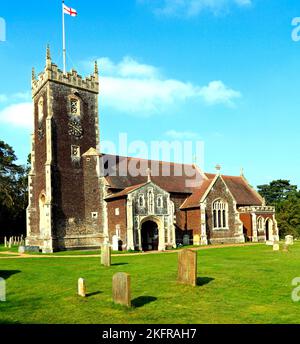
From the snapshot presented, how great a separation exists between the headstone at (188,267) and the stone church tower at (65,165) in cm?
2189

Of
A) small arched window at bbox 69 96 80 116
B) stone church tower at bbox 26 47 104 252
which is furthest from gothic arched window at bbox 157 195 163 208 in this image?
small arched window at bbox 69 96 80 116

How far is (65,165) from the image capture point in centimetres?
3775

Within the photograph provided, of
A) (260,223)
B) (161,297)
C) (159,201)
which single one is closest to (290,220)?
(260,223)

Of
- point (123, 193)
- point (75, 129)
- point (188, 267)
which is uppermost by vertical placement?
point (75, 129)

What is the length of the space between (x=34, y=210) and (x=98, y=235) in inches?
299

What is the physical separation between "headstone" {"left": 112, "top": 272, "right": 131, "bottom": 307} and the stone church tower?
23.4 meters

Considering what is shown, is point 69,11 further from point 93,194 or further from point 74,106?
point 93,194

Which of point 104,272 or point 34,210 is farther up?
point 34,210

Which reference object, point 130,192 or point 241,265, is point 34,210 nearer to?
point 130,192

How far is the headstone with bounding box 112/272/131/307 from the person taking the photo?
12.2 meters

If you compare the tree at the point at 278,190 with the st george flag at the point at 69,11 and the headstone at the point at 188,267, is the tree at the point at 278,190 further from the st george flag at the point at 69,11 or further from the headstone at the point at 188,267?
the headstone at the point at 188,267

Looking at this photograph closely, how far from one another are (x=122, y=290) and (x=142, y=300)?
1.13 m

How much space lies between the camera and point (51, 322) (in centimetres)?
1070
